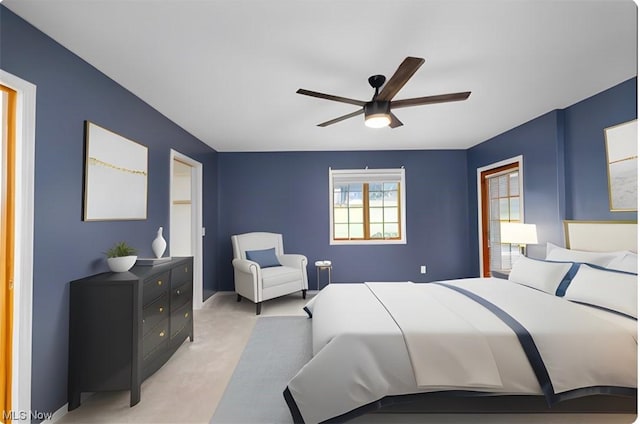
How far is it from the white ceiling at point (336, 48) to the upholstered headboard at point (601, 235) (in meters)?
1.27

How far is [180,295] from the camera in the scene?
273 cm

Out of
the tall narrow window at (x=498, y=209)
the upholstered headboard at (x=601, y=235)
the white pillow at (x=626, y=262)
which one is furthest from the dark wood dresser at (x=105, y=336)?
the tall narrow window at (x=498, y=209)

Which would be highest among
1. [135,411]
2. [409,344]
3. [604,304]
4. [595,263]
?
[595,263]

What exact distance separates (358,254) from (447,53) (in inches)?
138

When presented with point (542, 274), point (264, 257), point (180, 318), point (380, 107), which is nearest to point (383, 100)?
point (380, 107)

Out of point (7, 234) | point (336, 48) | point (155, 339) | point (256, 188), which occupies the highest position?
point (336, 48)

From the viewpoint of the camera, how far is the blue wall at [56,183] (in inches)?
68.1

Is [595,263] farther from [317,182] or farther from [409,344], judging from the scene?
[317,182]

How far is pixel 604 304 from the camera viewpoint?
6.91ft

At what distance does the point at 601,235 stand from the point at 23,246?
449cm

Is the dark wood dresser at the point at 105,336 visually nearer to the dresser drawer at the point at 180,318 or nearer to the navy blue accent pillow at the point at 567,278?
the dresser drawer at the point at 180,318

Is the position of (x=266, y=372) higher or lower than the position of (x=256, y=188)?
lower

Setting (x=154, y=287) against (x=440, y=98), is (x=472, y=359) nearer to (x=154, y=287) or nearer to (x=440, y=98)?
(x=440, y=98)

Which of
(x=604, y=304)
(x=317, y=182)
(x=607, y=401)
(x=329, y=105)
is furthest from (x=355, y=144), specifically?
(x=607, y=401)
